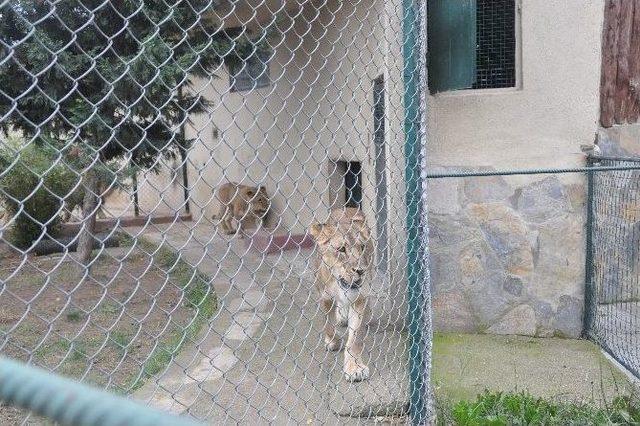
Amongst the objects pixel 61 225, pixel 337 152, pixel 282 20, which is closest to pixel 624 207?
pixel 337 152

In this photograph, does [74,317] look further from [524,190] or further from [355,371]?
[524,190]

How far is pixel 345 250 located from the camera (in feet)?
13.9

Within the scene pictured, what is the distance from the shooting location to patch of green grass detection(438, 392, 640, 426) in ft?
11.4

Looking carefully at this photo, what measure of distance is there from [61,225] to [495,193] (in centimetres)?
628

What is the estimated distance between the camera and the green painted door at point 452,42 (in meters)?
3.62

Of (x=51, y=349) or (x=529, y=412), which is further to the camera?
(x=51, y=349)


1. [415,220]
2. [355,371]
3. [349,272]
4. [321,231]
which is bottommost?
[355,371]

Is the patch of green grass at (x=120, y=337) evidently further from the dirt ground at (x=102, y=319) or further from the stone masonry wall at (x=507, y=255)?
the stone masonry wall at (x=507, y=255)

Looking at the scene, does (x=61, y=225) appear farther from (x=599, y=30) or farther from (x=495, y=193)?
(x=599, y=30)

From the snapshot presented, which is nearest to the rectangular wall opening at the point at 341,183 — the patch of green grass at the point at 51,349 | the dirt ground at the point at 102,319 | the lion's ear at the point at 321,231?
the dirt ground at the point at 102,319

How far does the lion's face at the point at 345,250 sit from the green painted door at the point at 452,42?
45.8 inches

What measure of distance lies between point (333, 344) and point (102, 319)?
2304mm

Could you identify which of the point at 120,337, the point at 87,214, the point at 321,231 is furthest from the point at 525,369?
the point at 87,214

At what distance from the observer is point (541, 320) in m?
5.04
